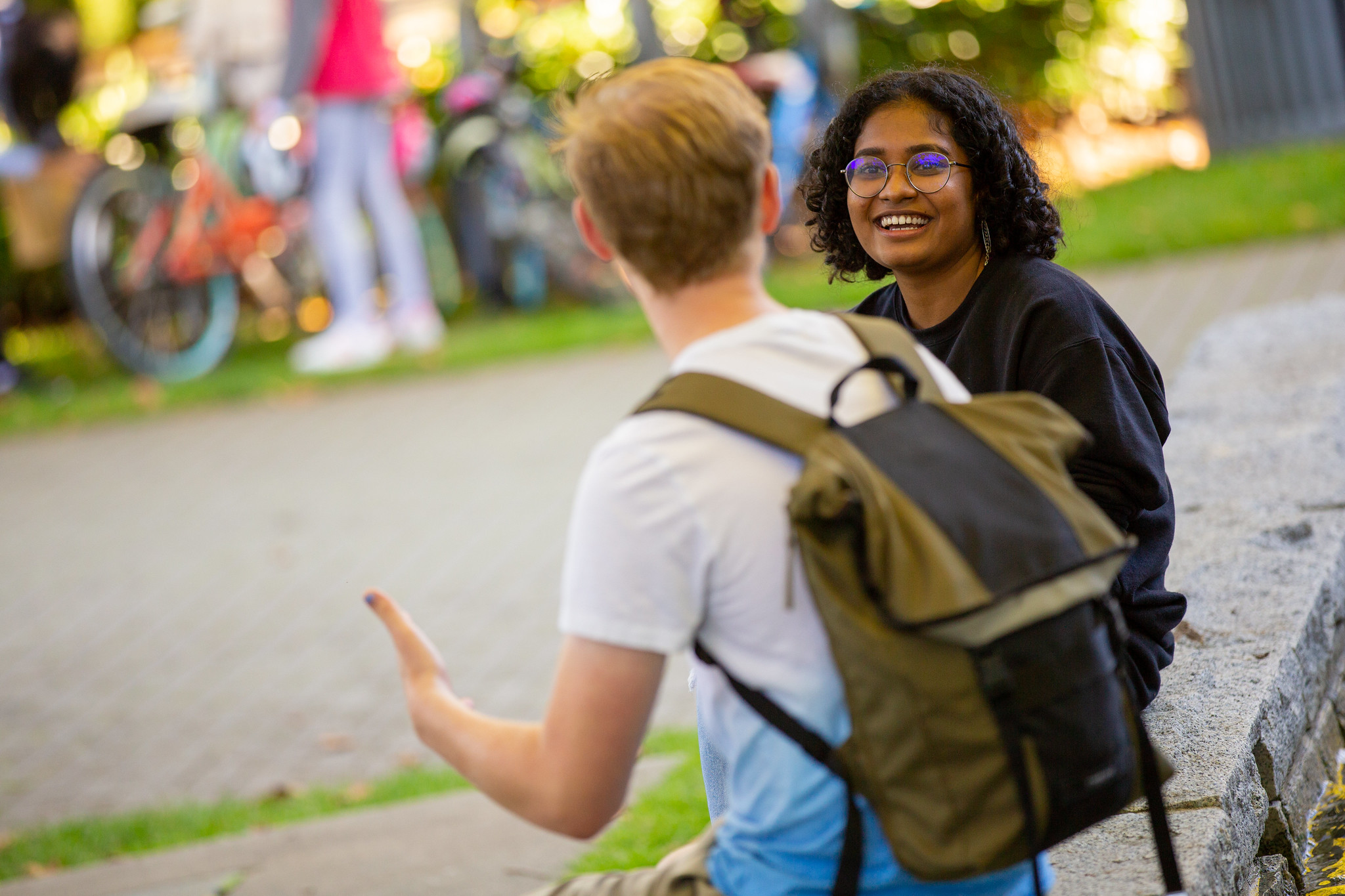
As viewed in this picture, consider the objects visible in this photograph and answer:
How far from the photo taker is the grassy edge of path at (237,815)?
386 cm

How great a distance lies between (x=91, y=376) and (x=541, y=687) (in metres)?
6.41

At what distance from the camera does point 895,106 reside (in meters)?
2.47

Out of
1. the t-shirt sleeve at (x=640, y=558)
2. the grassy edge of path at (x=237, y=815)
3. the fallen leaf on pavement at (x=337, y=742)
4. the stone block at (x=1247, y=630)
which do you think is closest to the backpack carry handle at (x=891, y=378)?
the t-shirt sleeve at (x=640, y=558)

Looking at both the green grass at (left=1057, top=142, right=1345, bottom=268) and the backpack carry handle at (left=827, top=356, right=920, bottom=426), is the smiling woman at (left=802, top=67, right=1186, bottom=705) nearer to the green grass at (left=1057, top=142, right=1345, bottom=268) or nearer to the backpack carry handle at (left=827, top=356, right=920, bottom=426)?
the backpack carry handle at (left=827, top=356, right=920, bottom=426)

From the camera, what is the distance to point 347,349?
878cm

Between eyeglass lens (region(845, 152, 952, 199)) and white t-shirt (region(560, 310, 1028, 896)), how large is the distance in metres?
0.85

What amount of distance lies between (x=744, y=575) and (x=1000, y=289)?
100cm

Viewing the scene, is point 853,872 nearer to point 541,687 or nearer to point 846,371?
point 846,371

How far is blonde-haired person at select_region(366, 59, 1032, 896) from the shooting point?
1.56 m

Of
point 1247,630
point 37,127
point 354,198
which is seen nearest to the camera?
point 1247,630

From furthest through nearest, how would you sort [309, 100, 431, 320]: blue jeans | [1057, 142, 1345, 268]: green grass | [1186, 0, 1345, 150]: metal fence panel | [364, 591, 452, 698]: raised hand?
1. [1186, 0, 1345, 150]: metal fence panel
2. [309, 100, 431, 320]: blue jeans
3. [1057, 142, 1345, 268]: green grass
4. [364, 591, 452, 698]: raised hand

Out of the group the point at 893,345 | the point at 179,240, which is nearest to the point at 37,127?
the point at 179,240

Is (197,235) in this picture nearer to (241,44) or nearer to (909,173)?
(241,44)

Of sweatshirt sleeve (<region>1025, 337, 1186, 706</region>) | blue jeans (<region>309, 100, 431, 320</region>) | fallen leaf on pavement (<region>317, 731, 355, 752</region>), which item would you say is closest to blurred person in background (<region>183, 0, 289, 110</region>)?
blue jeans (<region>309, 100, 431, 320</region>)
